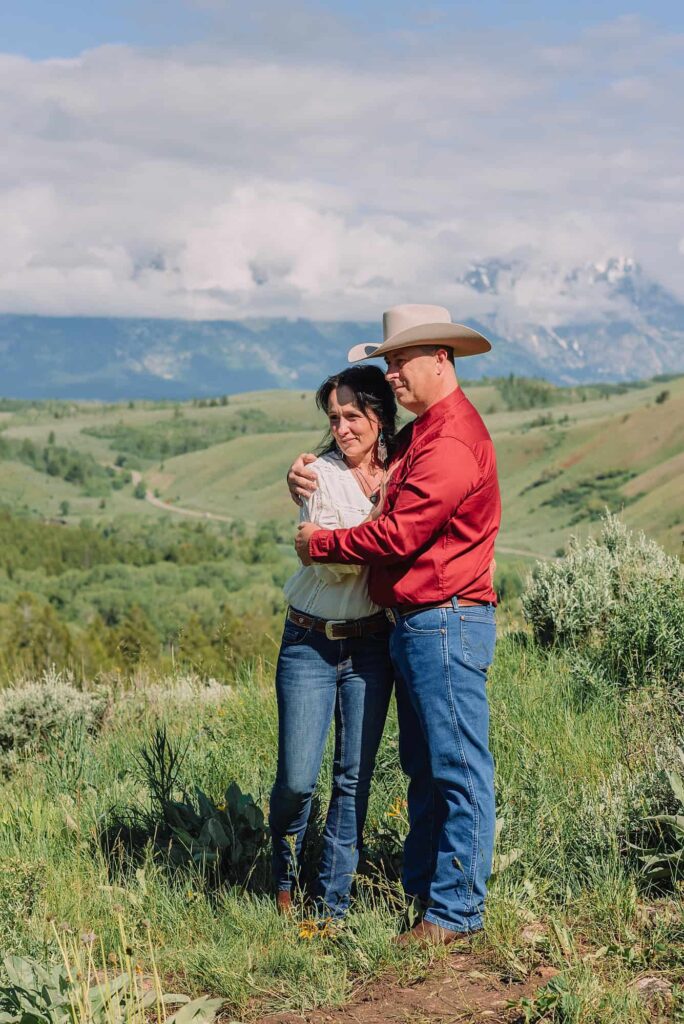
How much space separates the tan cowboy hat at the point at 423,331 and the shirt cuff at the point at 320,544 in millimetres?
634

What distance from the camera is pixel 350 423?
3.60 meters

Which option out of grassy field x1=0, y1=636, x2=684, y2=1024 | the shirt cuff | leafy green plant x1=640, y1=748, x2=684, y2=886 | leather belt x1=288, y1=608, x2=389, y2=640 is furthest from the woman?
leafy green plant x1=640, y1=748, x2=684, y2=886

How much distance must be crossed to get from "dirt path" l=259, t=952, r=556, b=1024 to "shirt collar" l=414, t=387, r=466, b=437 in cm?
172

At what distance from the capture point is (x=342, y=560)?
334 cm

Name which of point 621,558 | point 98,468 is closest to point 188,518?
point 98,468

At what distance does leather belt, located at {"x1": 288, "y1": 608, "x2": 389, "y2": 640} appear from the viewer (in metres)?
3.54

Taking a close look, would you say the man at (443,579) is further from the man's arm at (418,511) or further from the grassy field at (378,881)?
the grassy field at (378,881)

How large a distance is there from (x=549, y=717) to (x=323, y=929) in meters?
1.87

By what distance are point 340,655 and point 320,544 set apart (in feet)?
1.51

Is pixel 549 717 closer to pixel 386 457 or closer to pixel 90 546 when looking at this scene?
pixel 386 457

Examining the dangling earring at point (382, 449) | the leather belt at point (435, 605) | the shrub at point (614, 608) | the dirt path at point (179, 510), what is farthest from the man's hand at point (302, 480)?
the dirt path at point (179, 510)

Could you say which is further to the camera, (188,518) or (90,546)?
(188,518)

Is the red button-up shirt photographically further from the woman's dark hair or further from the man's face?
the woman's dark hair

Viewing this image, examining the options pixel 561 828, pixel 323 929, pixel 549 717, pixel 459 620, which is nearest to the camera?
pixel 459 620
